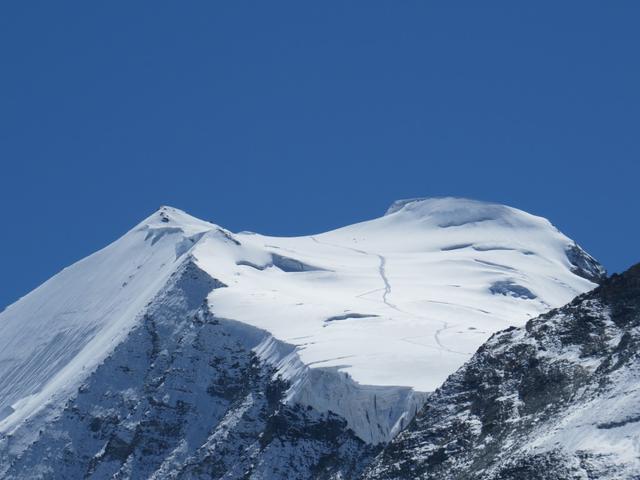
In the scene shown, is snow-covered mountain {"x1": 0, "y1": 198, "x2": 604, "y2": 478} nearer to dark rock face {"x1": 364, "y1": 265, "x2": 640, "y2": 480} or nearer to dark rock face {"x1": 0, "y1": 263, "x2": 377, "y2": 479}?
dark rock face {"x1": 0, "y1": 263, "x2": 377, "y2": 479}

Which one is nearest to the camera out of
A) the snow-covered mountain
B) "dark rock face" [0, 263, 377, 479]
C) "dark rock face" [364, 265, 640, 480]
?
"dark rock face" [364, 265, 640, 480]

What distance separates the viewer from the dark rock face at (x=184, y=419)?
16438 centimetres

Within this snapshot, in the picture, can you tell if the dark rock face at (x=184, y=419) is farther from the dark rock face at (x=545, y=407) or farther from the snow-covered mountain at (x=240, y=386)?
the dark rock face at (x=545, y=407)

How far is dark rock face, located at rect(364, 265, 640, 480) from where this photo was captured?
12388 cm

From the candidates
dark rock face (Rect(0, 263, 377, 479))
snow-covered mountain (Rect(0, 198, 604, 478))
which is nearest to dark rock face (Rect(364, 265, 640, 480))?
snow-covered mountain (Rect(0, 198, 604, 478))

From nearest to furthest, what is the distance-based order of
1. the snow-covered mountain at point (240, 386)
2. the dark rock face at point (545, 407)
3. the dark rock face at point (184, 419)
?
the dark rock face at point (545, 407), the snow-covered mountain at point (240, 386), the dark rock face at point (184, 419)

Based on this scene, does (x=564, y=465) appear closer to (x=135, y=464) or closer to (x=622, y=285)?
(x=622, y=285)

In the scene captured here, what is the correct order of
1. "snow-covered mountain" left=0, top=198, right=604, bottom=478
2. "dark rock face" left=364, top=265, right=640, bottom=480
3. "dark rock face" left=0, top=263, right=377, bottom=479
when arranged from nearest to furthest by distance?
"dark rock face" left=364, top=265, right=640, bottom=480 → "snow-covered mountain" left=0, top=198, right=604, bottom=478 → "dark rock face" left=0, top=263, right=377, bottom=479

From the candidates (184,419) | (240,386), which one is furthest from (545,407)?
(184,419)

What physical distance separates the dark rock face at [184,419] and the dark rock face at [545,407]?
64.0 feet

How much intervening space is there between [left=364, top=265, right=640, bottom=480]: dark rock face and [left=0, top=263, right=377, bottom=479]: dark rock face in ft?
64.0

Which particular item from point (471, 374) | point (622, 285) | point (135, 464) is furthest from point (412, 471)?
point (135, 464)

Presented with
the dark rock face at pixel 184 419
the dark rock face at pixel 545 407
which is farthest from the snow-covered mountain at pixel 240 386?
the dark rock face at pixel 545 407

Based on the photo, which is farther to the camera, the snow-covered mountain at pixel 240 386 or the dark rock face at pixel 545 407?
the snow-covered mountain at pixel 240 386
